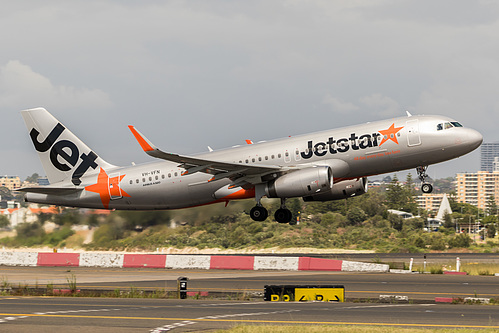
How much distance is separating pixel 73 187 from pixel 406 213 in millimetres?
78217

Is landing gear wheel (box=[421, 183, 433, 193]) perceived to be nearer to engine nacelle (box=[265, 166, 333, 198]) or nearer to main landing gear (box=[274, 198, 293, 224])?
engine nacelle (box=[265, 166, 333, 198])

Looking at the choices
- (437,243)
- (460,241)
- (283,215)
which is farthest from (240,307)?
(460,241)

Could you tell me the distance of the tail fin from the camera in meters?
46.5

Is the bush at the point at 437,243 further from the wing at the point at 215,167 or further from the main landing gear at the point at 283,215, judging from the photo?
the wing at the point at 215,167

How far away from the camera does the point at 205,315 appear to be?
2091 cm

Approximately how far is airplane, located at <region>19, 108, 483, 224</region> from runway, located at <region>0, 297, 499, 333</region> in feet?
45.5

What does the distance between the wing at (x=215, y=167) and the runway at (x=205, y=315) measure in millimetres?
12498

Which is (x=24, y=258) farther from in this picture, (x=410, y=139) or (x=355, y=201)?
(x=355, y=201)

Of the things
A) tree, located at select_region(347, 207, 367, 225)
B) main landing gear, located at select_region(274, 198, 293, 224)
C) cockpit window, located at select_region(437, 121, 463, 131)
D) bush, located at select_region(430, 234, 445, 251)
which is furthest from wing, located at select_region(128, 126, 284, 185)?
tree, located at select_region(347, 207, 367, 225)

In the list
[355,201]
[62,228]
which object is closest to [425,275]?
[62,228]

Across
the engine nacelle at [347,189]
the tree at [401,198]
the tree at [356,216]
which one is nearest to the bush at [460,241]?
the tree at [356,216]

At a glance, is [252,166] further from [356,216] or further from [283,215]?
[356,216]

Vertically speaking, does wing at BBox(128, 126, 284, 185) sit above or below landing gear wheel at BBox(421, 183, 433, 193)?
above

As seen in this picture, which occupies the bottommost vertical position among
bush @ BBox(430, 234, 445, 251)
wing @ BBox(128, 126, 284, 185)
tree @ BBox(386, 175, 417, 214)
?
bush @ BBox(430, 234, 445, 251)
